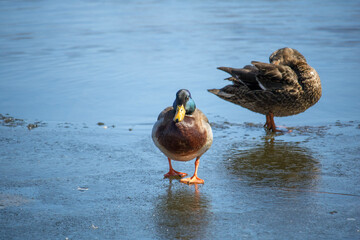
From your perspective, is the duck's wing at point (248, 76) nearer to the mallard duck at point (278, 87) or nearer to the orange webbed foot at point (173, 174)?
the mallard duck at point (278, 87)

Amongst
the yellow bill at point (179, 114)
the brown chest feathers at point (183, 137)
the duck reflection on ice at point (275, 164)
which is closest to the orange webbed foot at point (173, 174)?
the brown chest feathers at point (183, 137)

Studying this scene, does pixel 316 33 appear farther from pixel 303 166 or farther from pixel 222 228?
pixel 222 228

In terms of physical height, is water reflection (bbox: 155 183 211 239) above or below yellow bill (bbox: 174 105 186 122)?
below

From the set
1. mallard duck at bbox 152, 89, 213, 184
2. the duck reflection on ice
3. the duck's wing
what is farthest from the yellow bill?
the duck's wing

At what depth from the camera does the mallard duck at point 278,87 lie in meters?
5.56

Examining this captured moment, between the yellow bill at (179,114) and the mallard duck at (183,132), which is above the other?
the yellow bill at (179,114)

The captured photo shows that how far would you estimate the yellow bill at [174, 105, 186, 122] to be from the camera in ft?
12.5

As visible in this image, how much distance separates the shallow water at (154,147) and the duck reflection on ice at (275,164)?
0.05 ft

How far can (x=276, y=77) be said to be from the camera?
218 inches

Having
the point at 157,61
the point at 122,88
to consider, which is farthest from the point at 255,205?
the point at 157,61

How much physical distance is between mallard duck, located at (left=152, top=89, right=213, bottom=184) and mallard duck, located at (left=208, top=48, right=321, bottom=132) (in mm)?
1675

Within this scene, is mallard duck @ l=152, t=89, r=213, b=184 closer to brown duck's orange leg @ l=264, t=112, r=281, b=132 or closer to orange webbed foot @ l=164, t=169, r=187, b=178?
orange webbed foot @ l=164, t=169, r=187, b=178

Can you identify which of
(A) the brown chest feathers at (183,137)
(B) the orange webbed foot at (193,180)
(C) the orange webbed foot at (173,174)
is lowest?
(C) the orange webbed foot at (173,174)

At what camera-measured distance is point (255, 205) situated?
11.3ft
